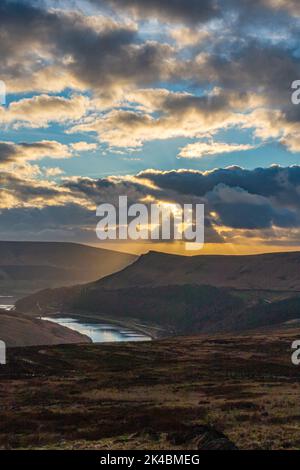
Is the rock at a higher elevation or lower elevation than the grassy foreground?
higher

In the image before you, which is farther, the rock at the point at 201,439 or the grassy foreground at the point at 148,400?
the grassy foreground at the point at 148,400

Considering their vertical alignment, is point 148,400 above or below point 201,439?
below

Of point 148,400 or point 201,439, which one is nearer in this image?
point 201,439

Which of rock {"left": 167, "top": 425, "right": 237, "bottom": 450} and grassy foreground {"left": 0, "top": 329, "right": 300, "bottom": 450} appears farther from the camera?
grassy foreground {"left": 0, "top": 329, "right": 300, "bottom": 450}

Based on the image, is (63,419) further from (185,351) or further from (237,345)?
(237,345)

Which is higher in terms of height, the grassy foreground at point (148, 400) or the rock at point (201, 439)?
the rock at point (201, 439)
